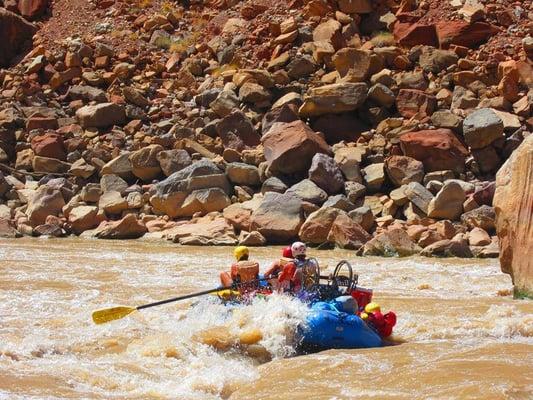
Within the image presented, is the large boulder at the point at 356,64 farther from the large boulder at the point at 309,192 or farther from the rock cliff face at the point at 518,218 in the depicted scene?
the rock cliff face at the point at 518,218

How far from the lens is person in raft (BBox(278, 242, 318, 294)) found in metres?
7.58

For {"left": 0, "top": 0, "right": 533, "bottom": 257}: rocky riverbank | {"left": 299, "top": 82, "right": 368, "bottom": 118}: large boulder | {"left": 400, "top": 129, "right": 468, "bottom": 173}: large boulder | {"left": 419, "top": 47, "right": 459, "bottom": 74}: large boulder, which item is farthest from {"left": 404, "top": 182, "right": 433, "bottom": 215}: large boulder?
{"left": 419, "top": 47, "right": 459, "bottom": 74}: large boulder

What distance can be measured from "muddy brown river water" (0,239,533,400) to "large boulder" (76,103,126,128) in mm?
9887

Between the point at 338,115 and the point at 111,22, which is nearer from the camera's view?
the point at 338,115

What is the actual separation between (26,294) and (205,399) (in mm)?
4740

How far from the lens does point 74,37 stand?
26.3m

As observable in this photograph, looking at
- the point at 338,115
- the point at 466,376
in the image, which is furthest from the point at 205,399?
the point at 338,115

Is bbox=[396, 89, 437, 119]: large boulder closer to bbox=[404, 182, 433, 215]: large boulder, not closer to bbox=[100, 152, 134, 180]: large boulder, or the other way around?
bbox=[404, 182, 433, 215]: large boulder

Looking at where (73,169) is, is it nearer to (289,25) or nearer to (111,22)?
(289,25)

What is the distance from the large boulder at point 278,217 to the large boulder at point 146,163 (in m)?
3.95

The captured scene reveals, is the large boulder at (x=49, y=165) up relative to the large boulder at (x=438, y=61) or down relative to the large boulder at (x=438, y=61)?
down

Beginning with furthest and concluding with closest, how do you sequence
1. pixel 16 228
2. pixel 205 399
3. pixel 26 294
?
pixel 16 228 < pixel 26 294 < pixel 205 399

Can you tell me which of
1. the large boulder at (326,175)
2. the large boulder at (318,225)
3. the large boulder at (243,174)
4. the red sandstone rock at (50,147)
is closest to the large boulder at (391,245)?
the large boulder at (318,225)

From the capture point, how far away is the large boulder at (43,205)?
16.8m
